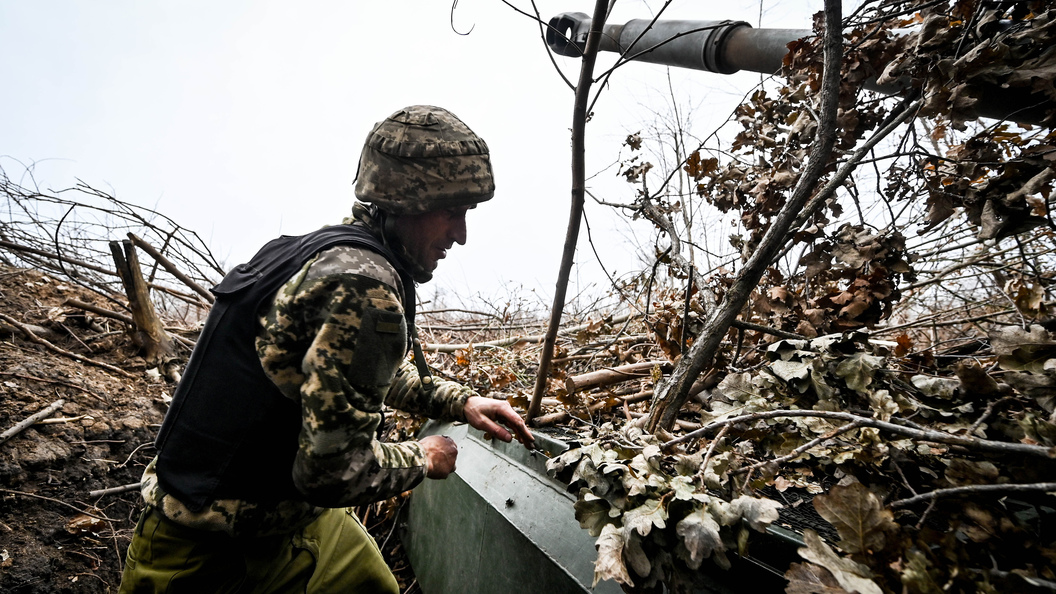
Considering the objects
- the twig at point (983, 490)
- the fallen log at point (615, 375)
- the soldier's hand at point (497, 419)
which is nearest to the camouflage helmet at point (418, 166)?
the soldier's hand at point (497, 419)

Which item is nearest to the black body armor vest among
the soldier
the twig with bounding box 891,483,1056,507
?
the soldier

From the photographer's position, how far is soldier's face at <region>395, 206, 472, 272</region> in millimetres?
1806

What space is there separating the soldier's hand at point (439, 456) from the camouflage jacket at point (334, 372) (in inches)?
5.1

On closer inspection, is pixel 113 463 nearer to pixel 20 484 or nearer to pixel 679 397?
pixel 20 484

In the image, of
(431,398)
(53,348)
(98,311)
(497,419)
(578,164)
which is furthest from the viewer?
(98,311)

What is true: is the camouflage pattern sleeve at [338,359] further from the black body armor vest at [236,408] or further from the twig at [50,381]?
the twig at [50,381]

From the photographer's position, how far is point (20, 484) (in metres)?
2.61

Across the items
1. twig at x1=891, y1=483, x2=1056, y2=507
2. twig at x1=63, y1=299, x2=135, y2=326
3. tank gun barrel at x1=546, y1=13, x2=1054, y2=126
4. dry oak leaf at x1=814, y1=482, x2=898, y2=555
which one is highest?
tank gun barrel at x1=546, y1=13, x2=1054, y2=126

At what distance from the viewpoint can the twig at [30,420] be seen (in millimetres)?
2713

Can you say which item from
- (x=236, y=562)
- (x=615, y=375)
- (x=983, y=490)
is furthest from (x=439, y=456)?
(x=983, y=490)

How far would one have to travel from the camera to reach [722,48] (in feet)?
8.79

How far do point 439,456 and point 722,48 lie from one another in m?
2.56

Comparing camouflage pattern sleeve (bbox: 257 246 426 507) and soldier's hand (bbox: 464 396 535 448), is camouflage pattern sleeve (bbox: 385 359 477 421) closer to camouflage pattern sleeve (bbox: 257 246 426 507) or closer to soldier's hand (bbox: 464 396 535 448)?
soldier's hand (bbox: 464 396 535 448)

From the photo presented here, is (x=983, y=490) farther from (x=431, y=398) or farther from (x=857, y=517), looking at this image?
(x=431, y=398)
